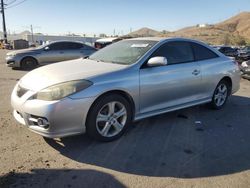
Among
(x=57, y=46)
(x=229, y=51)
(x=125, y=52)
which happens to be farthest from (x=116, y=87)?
(x=229, y=51)

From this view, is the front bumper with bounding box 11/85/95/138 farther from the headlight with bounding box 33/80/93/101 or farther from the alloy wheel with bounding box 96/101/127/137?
the alloy wheel with bounding box 96/101/127/137

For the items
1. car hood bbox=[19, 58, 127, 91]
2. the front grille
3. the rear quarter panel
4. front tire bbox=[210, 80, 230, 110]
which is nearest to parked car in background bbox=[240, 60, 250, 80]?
the rear quarter panel

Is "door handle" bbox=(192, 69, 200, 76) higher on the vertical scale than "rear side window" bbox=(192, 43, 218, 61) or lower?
lower

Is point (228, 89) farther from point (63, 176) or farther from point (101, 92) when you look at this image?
point (63, 176)

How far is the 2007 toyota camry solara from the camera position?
3.98 meters

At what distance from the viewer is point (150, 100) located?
16.0 ft

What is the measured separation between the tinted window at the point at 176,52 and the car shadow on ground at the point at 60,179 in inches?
93.0

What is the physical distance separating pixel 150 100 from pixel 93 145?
1.20 meters

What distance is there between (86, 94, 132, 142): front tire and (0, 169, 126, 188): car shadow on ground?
78 cm

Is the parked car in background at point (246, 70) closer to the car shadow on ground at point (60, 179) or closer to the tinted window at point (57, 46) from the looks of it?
the tinted window at point (57, 46)

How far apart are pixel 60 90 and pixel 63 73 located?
1.60ft

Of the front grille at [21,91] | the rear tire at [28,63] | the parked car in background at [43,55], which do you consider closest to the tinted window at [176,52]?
the front grille at [21,91]

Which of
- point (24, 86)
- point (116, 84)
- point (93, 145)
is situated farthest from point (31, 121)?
point (116, 84)

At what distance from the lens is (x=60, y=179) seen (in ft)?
11.1
